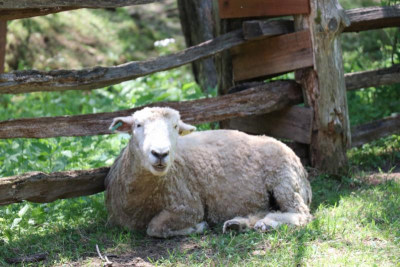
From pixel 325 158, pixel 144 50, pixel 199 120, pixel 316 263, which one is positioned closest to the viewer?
pixel 316 263

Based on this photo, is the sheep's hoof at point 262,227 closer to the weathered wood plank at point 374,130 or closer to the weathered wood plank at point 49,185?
the weathered wood plank at point 49,185

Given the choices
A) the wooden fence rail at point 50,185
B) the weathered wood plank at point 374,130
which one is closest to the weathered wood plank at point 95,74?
the wooden fence rail at point 50,185

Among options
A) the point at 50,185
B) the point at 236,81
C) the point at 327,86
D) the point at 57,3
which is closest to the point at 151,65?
the point at 57,3

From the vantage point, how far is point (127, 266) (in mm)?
4129

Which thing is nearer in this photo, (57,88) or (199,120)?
(57,88)

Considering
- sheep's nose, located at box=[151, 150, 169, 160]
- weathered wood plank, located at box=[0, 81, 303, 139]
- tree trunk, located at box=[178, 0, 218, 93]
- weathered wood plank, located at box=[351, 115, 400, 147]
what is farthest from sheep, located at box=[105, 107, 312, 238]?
tree trunk, located at box=[178, 0, 218, 93]

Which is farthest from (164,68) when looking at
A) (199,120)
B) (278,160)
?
(278,160)

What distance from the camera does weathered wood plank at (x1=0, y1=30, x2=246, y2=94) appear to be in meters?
4.65

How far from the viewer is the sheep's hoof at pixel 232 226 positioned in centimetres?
480

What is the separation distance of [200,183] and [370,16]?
298 cm

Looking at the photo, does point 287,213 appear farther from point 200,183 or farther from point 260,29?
point 260,29

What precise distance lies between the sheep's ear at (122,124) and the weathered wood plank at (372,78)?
3.44 m

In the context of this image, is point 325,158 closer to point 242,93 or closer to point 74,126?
point 242,93

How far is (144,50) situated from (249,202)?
7726mm
